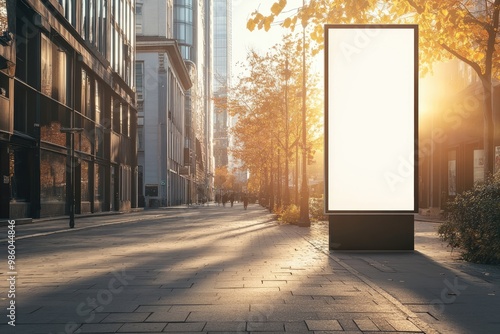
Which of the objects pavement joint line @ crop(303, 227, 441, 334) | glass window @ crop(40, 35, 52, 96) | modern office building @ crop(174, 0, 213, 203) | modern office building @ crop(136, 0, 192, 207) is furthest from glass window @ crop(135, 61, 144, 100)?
pavement joint line @ crop(303, 227, 441, 334)

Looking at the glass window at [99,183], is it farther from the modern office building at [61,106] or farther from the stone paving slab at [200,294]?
the stone paving slab at [200,294]

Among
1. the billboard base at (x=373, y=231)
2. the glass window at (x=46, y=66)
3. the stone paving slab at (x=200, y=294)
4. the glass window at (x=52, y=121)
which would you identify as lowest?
the stone paving slab at (x=200, y=294)

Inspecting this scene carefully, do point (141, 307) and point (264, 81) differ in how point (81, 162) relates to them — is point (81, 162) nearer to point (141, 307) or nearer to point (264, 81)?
point (264, 81)

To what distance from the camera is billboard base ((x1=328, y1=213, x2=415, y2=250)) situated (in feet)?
44.9

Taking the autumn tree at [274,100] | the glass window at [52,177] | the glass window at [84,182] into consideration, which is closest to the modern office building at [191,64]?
the autumn tree at [274,100]

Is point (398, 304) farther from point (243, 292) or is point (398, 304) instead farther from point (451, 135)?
point (451, 135)

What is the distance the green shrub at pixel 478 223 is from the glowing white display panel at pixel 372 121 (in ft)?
4.23

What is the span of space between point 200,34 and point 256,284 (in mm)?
115239

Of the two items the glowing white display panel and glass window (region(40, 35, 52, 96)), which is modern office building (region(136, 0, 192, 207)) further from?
the glowing white display panel

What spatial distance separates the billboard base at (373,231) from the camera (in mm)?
13688

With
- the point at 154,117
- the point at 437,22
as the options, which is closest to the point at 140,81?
the point at 154,117

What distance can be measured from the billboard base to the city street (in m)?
0.38

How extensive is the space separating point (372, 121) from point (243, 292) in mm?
6296

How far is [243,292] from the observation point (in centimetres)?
826
